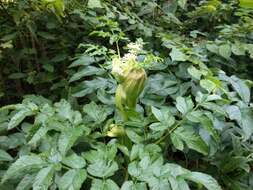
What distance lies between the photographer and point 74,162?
107 cm

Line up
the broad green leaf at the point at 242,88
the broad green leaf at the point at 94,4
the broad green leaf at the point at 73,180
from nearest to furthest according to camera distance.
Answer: the broad green leaf at the point at 73,180 < the broad green leaf at the point at 242,88 < the broad green leaf at the point at 94,4

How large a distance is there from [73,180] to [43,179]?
8 cm

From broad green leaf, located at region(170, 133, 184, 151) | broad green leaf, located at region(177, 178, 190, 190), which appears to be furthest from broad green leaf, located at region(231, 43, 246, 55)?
broad green leaf, located at region(177, 178, 190, 190)

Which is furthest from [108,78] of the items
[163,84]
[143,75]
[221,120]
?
[221,120]

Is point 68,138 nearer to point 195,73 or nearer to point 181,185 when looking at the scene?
point 181,185

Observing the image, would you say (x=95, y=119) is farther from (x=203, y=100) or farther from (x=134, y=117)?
(x=203, y=100)

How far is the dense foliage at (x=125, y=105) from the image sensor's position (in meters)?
1.08

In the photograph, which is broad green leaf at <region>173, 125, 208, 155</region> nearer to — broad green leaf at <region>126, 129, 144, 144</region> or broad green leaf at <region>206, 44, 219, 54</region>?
broad green leaf at <region>126, 129, 144, 144</region>

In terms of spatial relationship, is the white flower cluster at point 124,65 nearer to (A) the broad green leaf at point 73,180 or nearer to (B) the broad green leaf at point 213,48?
(A) the broad green leaf at point 73,180

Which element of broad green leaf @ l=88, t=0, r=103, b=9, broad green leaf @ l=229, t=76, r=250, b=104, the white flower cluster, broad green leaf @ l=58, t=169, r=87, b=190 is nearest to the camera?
broad green leaf @ l=58, t=169, r=87, b=190

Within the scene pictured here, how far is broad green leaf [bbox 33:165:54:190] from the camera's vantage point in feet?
3.29

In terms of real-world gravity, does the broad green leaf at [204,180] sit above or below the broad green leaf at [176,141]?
below

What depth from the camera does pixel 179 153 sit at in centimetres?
165

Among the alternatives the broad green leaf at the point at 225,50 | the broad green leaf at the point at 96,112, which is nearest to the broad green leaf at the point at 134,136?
the broad green leaf at the point at 96,112
